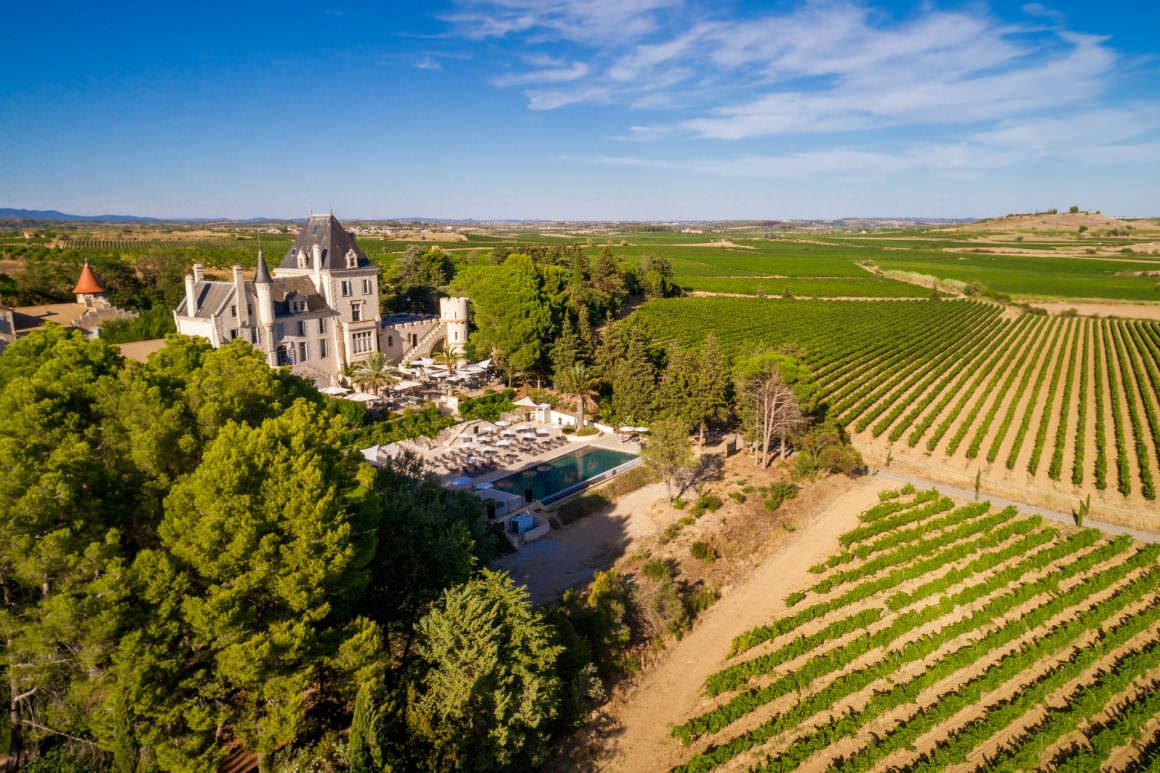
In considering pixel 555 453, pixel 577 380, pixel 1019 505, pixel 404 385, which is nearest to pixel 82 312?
pixel 404 385

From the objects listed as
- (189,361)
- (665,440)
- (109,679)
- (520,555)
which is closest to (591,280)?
(665,440)

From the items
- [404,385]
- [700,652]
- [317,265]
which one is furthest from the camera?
[317,265]

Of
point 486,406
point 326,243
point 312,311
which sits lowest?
point 486,406

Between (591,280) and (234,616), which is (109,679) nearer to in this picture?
(234,616)

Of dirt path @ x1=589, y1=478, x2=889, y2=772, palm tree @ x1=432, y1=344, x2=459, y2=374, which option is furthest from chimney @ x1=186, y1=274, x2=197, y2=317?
dirt path @ x1=589, y1=478, x2=889, y2=772

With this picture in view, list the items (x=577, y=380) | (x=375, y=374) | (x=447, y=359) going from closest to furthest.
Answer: (x=375, y=374) < (x=577, y=380) < (x=447, y=359)

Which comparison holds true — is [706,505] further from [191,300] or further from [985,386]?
[985,386]
